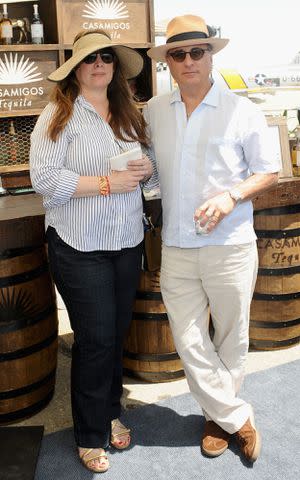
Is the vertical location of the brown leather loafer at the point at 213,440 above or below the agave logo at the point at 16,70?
below

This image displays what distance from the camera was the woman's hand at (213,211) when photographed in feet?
7.31

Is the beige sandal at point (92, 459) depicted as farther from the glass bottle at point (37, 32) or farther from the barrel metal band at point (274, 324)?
the glass bottle at point (37, 32)

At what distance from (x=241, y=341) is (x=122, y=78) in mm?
1323

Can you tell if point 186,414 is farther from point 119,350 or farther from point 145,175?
point 145,175

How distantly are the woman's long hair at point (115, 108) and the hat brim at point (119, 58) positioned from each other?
38mm

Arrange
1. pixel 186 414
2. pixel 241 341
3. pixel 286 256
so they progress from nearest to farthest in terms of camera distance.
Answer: pixel 241 341, pixel 186 414, pixel 286 256

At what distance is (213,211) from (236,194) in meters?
0.14

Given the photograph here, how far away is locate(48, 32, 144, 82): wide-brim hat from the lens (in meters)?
2.18

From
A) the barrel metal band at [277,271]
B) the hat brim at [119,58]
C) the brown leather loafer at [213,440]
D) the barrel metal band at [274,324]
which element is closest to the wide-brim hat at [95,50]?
the hat brim at [119,58]

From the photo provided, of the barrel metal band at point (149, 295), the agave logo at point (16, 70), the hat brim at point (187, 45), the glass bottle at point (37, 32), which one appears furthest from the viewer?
the glass bottle at point (37, 32)

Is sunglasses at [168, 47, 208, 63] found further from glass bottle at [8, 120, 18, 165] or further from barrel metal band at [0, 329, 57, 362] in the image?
glass bottle at [8, 120, 18, 165]

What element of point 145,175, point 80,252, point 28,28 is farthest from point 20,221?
point 28,28

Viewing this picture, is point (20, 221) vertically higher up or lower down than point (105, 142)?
lower down

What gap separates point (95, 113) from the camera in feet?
7.45
